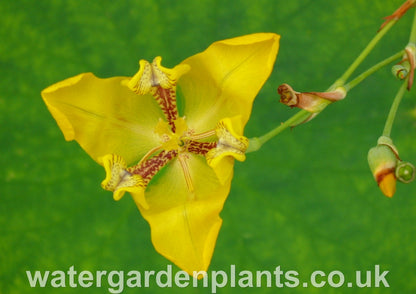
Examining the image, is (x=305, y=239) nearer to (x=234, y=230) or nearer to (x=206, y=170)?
(x=234, y=230)

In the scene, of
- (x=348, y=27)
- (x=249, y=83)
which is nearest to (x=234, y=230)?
(x=249, y=83)

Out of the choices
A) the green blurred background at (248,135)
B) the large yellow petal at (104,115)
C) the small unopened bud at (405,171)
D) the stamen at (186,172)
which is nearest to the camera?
the small unopened bud at (405,171)

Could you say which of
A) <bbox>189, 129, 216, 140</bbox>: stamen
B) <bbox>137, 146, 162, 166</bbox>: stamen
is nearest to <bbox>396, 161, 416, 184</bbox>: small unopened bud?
<bbox>189, 129, 216, 140</bbox>: stamen

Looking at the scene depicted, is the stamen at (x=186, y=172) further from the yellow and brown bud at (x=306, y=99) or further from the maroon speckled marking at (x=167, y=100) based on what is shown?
the yellow and brown bud at (x=306, y=99)

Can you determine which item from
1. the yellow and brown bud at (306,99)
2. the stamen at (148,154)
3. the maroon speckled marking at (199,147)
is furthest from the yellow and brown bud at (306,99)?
the stamen at (148,154)

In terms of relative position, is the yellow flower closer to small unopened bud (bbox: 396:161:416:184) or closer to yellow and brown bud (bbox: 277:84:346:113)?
yellow and brown bud (bbox: 277:84:346:113)

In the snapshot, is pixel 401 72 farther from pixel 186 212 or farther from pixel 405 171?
pixel 186 212

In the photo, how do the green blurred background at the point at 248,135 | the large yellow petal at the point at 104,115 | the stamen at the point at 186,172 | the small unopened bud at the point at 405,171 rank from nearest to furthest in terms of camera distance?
the small unopened bud at the point at 405,171, the large yellow petal at the point at 104,115, the stamen at the point at 186,172, the green blurred background at the point at 248,135

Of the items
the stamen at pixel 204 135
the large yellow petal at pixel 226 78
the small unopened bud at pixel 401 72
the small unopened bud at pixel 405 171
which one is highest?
the large yellow petal at pixel 226 78
